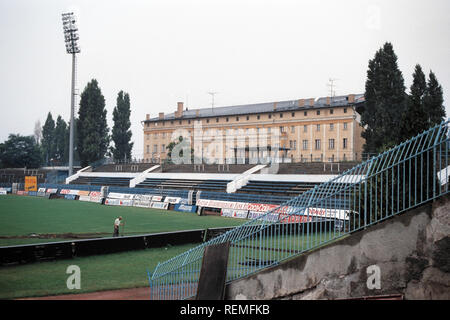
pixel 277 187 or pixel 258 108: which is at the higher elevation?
pixel 258 108

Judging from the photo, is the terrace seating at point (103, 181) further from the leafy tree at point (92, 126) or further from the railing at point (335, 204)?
the railing at point (335, 204)

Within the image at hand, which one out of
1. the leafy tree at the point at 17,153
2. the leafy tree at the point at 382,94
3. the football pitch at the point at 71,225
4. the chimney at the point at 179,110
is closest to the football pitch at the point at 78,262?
the football pitch at the point at 71,225

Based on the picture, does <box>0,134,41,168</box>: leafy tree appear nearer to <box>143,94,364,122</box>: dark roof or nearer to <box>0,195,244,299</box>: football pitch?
<box>143,94,364,122</box>: dark roof

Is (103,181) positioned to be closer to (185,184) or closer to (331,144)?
(185,184)

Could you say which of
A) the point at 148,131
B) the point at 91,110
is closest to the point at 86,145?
the point at 91,110

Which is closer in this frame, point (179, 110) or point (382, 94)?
point (382, 94)

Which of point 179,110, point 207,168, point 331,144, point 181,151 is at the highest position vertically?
point 179,110

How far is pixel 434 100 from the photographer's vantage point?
4800 cm

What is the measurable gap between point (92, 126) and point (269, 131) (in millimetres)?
34458

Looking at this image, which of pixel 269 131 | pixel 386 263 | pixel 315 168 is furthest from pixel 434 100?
pixel 386 263

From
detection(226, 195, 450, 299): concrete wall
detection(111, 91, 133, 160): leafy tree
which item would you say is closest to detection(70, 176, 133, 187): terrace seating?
detection(111, 91, 133, 160): leafy tree

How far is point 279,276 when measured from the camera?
8.56 metres

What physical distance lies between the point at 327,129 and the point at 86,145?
148 feet
